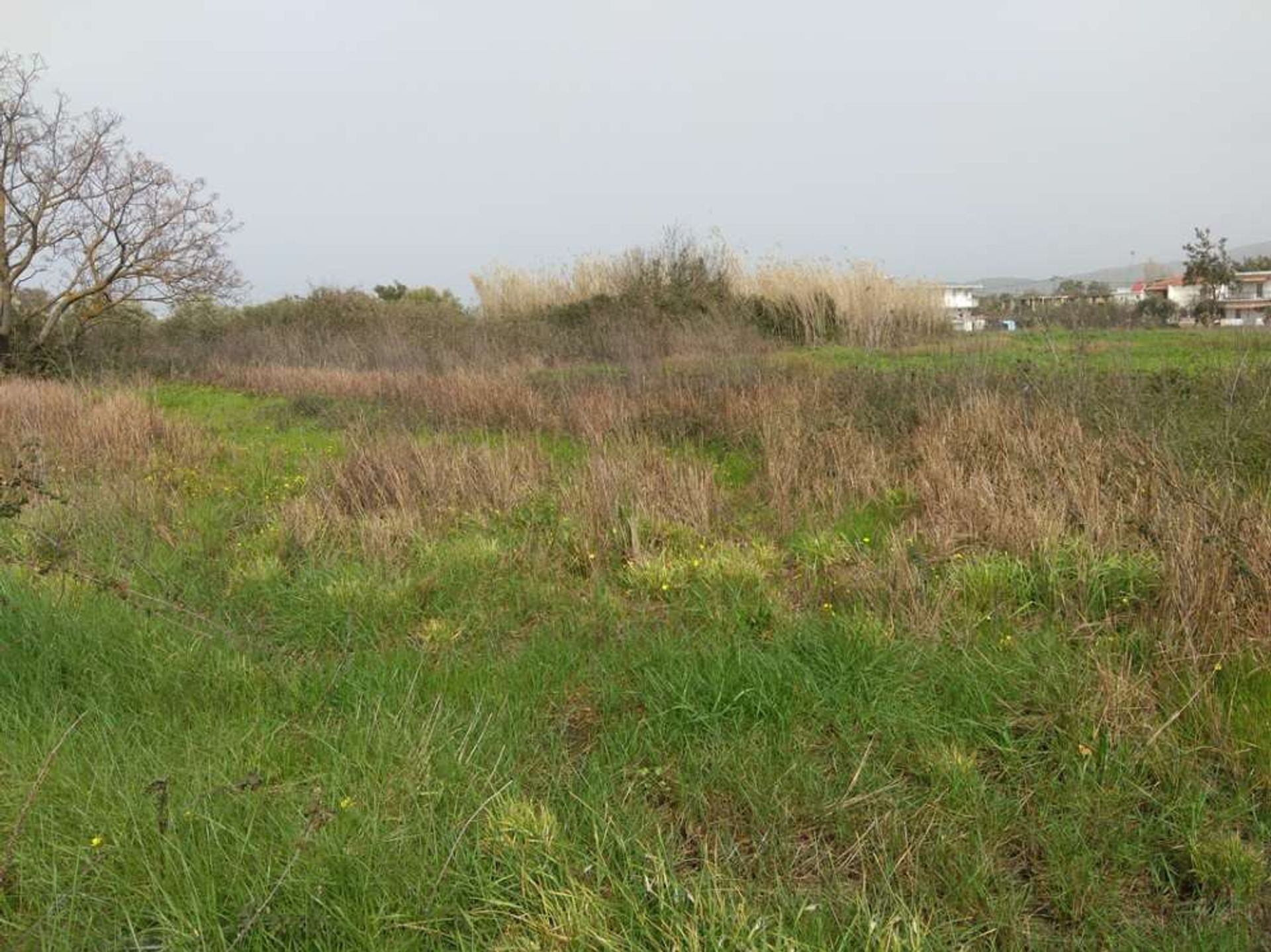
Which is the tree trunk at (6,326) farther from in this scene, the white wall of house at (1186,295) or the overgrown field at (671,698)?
the white wall of house at (1186,295)

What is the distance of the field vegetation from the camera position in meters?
1.86

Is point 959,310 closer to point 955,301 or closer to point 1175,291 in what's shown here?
point 955,301

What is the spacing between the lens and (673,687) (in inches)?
110

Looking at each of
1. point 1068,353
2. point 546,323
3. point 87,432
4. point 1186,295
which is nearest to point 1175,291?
point 1186,295

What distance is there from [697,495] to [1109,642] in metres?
2.50

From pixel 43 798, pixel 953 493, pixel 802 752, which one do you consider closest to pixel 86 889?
pixel 43 798

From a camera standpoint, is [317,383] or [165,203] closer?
[317,383]

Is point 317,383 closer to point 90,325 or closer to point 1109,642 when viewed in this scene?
point 90,325

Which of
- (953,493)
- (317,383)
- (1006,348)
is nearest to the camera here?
(953,493)

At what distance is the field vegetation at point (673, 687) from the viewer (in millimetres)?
1859

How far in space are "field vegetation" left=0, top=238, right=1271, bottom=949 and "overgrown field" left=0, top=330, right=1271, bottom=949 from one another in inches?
0.6

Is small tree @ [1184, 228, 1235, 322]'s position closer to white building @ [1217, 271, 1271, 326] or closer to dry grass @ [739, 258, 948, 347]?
white building @ [1217, 271, 1271, 326]

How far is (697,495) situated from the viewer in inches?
194

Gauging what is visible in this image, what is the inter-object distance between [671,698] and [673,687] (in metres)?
0.04
